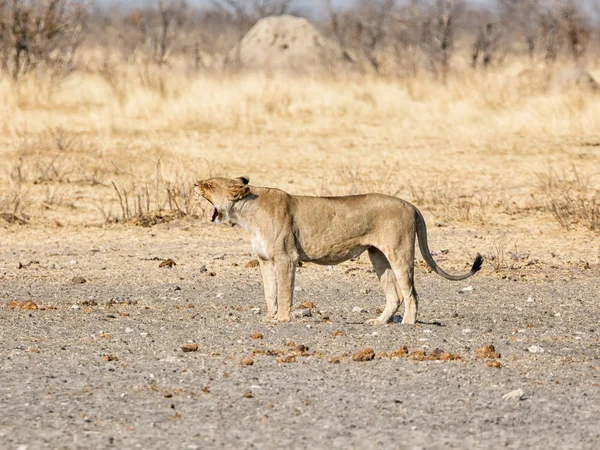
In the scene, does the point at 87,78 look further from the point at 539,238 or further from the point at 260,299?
the point at 260,299

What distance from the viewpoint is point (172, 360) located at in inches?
283

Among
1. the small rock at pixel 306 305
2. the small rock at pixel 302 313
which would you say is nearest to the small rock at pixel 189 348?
the small rock at pixel 302 313

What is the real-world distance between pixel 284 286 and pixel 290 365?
1.30 meters

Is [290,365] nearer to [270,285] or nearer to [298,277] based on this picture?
[270,285]

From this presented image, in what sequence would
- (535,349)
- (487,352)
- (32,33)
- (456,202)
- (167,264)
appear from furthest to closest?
1. (32,33)
2. (456,202)
3. (167,264)
4. (535,349)
5. (487,352)

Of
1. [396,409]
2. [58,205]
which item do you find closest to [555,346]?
[396,409]

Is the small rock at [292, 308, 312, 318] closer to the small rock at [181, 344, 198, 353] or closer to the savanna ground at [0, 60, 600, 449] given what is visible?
the savanna ground at [0, 60, 600, 449]

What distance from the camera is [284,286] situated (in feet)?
27.2

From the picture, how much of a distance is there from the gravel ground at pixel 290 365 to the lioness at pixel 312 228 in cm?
37

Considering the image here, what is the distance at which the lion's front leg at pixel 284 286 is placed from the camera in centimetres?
827

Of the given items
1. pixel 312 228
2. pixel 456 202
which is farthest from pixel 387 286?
pixel 456 202

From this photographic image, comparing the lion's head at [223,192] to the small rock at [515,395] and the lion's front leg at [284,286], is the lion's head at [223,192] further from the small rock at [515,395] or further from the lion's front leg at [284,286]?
the small rock at [515,395]

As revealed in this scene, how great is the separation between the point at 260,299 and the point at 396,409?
12.8 ft

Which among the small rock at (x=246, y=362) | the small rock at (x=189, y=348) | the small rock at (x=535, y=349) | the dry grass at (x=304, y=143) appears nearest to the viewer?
the small rock at (x=246, y=362)
